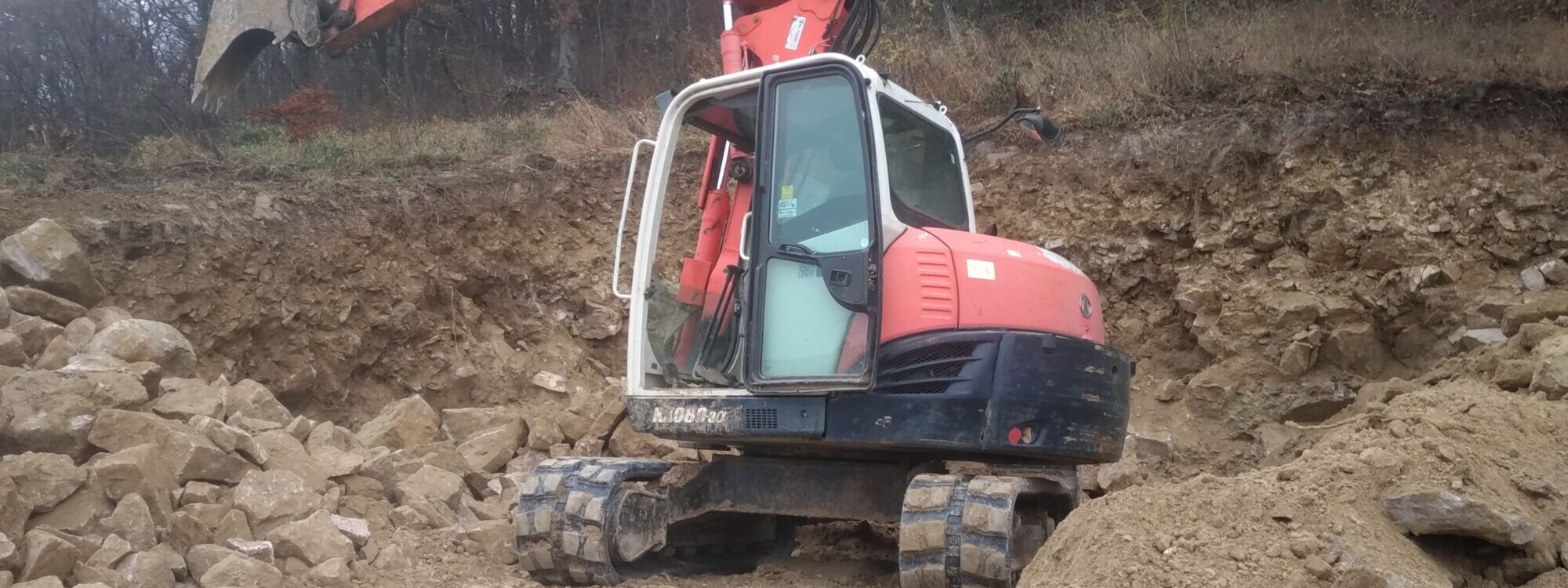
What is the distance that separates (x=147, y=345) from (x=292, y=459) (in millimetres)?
1561

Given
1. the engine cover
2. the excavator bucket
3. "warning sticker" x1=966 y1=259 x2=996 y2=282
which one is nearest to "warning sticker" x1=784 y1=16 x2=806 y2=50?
the engine cover

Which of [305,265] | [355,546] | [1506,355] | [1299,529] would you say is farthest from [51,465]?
[1506,355]

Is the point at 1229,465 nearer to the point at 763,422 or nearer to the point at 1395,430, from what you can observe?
the point at 1395,430

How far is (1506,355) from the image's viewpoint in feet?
21.1

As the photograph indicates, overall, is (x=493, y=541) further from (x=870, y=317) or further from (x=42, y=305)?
(x=42, y=305)

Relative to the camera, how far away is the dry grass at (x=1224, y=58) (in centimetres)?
859

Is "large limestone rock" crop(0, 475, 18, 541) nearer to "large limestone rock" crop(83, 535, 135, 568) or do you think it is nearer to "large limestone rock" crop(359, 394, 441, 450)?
"large limestone rock" crop(83, 535, 135, 568)

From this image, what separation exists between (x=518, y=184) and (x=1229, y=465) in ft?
18.9

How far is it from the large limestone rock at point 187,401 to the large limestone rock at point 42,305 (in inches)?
41.5

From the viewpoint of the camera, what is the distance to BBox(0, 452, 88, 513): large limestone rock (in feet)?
14.3

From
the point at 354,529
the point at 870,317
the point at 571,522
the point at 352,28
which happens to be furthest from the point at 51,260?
the point at 870,317

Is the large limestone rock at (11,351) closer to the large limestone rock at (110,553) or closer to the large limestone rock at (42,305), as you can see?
the large limestone rock at (42,305)

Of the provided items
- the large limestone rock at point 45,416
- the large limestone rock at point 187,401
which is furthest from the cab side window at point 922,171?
the large limestone rock at point 45,416

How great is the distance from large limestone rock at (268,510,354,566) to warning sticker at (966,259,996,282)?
2.73m
